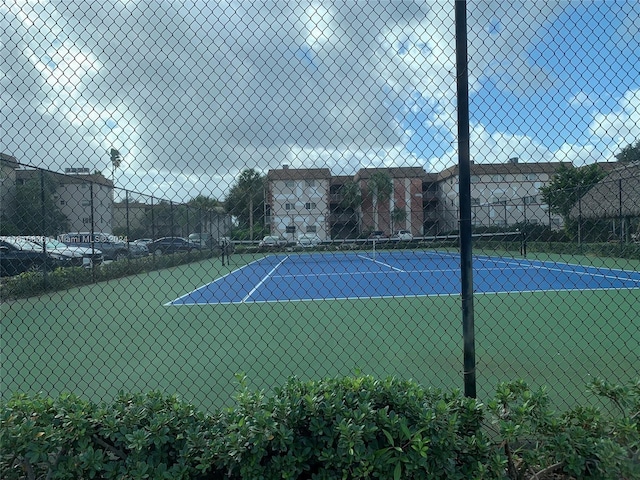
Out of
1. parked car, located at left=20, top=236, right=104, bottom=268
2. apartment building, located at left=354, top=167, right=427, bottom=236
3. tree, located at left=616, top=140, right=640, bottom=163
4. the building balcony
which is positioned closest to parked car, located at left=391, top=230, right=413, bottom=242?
apartment building, located at left=354, top=167, right=427, bottom=236

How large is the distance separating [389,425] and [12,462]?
1794 millimetres

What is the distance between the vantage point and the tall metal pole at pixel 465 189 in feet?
8.72

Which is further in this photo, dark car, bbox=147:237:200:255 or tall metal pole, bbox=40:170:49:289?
dark car, bbox=147:237:200:255

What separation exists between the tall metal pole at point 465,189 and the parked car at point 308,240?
1.48 metres

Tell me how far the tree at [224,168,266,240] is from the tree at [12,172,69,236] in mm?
5333

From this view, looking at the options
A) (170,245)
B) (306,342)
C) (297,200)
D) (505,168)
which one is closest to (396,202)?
(297,200)

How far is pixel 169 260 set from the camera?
17.6 metres

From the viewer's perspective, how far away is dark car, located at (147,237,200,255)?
16.3m

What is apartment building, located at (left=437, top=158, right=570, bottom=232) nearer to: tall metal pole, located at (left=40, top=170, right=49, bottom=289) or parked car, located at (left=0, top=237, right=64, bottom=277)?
tall metal pole, located at (left=40, top=170, right=49, bottom=289)

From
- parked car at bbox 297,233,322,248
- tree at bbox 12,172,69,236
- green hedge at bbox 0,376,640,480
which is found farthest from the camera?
tree at bbox 12,172,69,236

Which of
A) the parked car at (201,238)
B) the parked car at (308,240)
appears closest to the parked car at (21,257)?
the parked car at (201,238)

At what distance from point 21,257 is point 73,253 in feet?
5.61

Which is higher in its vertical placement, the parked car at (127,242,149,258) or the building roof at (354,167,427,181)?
the building roof at (354,167,427,181)

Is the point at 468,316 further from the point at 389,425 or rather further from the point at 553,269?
the point at 553,269
